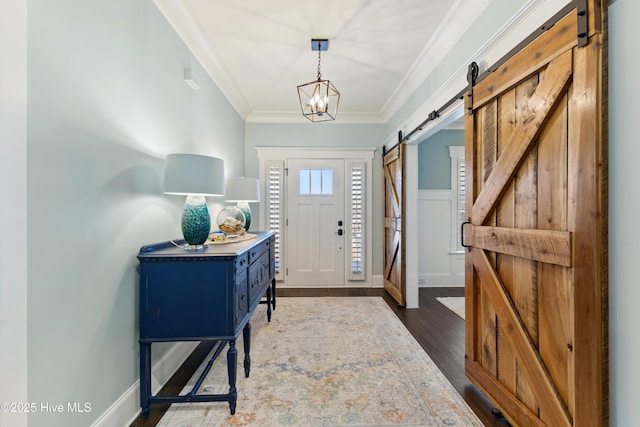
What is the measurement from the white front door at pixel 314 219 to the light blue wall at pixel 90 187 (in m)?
2.60

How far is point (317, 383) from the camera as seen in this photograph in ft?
6.71

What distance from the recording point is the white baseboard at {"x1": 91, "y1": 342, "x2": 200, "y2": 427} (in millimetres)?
1509

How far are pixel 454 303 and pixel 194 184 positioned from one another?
11.5 feet

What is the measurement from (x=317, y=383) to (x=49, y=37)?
2.39 meters

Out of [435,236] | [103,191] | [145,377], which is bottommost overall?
[145,377]

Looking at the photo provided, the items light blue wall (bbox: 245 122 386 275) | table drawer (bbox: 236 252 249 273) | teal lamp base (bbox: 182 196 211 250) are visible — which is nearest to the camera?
table drawer (bbox: 236 252 249 273)

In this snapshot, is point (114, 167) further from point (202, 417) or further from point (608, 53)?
point (608, 53)

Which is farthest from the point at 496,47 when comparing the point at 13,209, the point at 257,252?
the point at 13,209

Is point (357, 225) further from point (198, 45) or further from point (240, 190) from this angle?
point (198, 45)

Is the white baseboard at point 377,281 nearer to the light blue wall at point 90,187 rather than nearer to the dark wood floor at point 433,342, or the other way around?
the dark wood floor at point 433,342

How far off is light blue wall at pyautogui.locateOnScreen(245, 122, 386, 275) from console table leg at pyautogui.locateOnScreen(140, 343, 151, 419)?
2.94 metres

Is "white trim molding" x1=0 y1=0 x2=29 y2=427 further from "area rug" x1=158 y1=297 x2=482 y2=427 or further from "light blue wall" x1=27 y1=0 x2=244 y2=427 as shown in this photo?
"area rug" x1=158 y1=297 x2=482 y2=427

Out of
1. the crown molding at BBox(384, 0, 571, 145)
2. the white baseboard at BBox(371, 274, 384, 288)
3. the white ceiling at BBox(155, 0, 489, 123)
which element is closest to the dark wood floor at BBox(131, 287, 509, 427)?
the white baseboard at BBox(371, 274, 384, 288)

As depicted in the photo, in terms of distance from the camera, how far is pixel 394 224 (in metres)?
3.99
